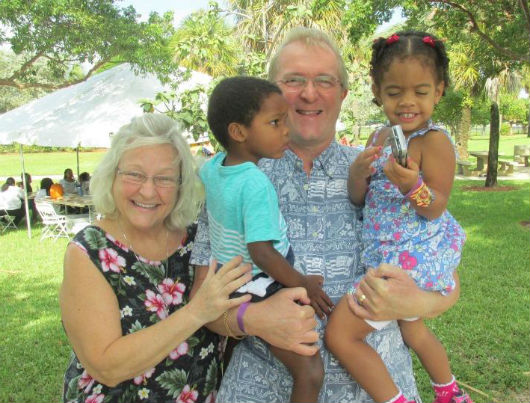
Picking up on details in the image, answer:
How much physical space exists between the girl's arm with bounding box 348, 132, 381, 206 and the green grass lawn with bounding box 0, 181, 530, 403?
3.79m

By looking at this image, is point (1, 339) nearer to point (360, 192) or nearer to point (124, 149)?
point (124, 149)

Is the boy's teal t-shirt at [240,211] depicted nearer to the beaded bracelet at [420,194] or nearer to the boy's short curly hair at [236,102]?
the boy's short curly hair at [236,102]

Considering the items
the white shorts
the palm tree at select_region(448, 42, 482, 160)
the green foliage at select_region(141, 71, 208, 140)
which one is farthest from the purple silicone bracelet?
the palm tree at select_region(448, 42, 482, 160)

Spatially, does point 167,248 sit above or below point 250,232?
below

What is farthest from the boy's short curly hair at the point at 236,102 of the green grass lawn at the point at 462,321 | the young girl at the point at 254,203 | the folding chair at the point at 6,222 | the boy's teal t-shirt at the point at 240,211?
the folding chair at the point at 6,222

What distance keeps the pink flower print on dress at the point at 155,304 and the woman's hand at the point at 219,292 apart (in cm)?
25

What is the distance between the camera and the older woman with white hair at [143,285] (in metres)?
2.13

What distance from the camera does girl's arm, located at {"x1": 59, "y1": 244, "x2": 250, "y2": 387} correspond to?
210 cm

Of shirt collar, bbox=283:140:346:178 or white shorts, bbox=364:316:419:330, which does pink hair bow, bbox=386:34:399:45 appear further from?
white shorts, bbox=364:316:419:330

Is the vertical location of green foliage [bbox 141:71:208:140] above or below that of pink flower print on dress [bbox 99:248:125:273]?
above

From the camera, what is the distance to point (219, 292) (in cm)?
213

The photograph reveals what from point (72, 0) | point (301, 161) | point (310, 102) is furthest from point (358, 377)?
point (72, 0)

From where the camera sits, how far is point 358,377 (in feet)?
7.47

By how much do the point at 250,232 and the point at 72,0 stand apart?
1131cm
